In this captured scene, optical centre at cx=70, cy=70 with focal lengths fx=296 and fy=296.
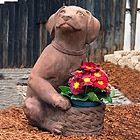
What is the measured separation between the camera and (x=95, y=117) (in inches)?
135

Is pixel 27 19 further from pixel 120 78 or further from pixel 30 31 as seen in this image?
pixel 120 78

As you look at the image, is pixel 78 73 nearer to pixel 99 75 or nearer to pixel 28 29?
pixel 99 75

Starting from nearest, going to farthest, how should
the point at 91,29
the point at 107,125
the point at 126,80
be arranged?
the point at 91,29
the point at 107,125
the point at 126,80

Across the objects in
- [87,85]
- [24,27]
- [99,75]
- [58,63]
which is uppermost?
[24,27]

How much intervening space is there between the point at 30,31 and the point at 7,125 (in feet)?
19.1

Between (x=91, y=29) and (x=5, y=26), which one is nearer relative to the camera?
(x=91, y=29)

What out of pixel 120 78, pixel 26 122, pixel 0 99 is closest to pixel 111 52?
pixel 120 78

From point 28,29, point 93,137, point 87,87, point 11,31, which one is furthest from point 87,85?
point 11,31

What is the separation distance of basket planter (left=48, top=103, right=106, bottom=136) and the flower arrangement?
142 millimetres

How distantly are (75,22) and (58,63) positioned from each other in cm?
51

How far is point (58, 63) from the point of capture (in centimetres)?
345

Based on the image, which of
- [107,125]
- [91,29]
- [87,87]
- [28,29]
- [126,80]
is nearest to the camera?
[87,87]

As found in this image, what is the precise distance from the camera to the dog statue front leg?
3.31m

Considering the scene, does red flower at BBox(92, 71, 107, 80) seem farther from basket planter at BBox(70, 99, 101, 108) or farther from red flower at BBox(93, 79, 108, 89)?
basket planter at BBox(70, 99, 101, 108)
